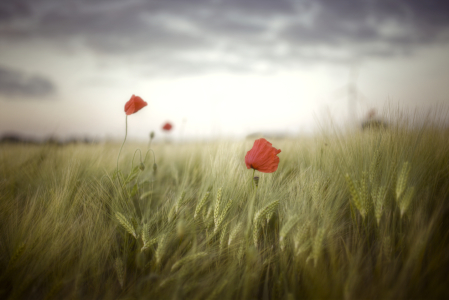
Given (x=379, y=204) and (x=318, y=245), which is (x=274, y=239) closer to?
(x=318, y=245)

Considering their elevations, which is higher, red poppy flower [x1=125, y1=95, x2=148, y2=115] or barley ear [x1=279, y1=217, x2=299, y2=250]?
red poppy flower [x1=125, y1=95, x2=148, y2=115]

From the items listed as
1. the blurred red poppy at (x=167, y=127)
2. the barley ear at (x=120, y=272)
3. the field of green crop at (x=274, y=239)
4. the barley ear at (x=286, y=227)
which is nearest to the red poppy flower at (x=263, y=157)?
the field of green crop at (x=274, y=239)

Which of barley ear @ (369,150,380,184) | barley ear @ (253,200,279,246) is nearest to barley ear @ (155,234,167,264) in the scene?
barley ear @ (253,200,279,246)

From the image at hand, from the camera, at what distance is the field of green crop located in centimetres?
78

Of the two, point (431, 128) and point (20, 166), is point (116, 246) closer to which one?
point (20, 166)

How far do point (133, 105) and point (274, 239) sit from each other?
1.11 meters

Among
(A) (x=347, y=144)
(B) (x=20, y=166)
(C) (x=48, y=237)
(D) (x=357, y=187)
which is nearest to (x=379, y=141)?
(A) (x=347, y=144)

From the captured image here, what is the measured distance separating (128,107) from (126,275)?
3.00 ft

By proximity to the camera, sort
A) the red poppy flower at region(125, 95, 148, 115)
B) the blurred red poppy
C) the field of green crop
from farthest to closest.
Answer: the blurred red poppy < the red poppy flower at region(125, 95, 148, 115) < the field of green crop

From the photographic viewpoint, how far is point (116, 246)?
1.06 meters

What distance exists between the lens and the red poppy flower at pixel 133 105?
1.31 meters

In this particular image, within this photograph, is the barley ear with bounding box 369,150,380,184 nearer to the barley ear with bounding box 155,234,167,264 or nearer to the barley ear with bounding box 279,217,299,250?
the barley ear with bounding box 279,217,299,250

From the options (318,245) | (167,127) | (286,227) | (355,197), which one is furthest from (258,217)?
(167,127)

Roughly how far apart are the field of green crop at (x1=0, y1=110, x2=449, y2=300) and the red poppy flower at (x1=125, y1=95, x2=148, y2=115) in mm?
407
